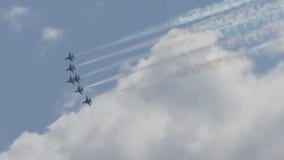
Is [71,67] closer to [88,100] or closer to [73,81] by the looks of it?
[73,81]

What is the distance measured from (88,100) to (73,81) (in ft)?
16.2

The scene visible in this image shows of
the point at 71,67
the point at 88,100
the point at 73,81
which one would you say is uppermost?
the point at 71,67

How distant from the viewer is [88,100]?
37500 mm

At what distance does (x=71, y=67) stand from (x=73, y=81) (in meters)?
3.00

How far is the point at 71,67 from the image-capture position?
38.1 meters

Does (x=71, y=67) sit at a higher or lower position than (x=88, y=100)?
higher

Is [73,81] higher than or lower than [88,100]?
higher

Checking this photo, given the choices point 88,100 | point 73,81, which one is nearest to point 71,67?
point 73,81

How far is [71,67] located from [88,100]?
25.3 feet

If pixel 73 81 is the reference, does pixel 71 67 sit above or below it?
above

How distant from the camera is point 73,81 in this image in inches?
1479
